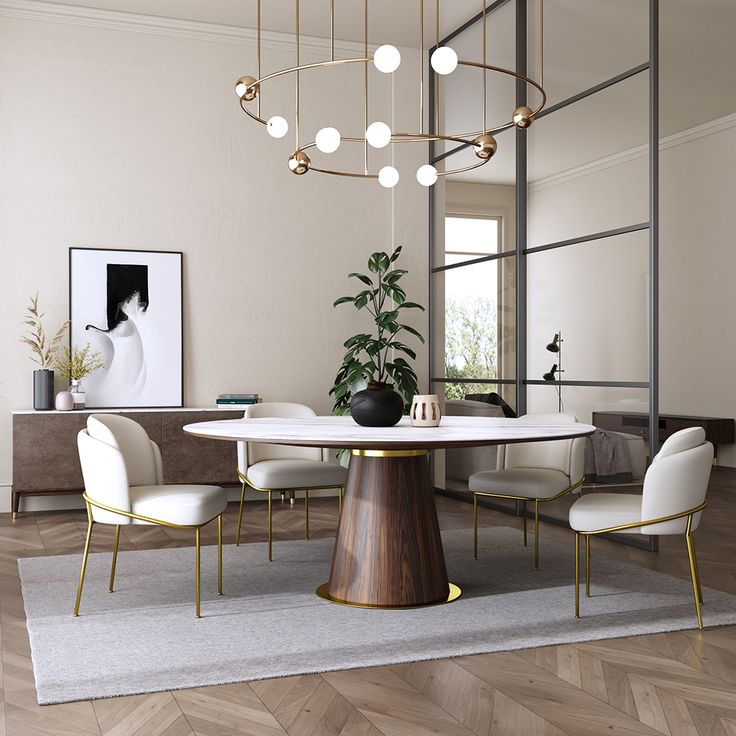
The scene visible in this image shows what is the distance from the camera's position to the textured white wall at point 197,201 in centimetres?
599

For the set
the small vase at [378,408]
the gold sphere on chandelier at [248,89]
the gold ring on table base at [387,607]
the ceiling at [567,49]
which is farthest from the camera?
the ceiling at [567,49]

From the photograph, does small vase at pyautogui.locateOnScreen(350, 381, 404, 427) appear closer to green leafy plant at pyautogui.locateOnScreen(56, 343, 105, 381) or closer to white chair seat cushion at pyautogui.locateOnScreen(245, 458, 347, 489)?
white chair seat cushion at pyautogui.locateOnScreen(245, 458, 347, 489)

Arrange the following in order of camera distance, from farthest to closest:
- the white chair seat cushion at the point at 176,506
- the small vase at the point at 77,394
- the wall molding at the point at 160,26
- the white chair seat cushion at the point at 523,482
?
the wall molding at the point at 160,26
the small vase at the point at 77,394
the white chair seat cushion at the point at 523,482
the white chair seat cushion at the point at 176,506

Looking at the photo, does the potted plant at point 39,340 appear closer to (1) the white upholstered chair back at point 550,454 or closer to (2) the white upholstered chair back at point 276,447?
(2) the white upholstered chair back at point 276,447

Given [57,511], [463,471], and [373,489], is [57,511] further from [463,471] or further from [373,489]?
[373,489]

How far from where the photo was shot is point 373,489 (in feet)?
11.5

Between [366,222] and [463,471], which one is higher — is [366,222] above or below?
above

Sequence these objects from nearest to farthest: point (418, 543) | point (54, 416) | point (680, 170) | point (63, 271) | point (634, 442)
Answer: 1. point (418, 543)
2. point (634, 442)
3. point (54, 416)
4. point (63, 271)
5. point (680, 170)

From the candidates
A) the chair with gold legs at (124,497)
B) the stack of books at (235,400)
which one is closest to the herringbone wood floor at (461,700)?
the chair with gold legs at (124,497)

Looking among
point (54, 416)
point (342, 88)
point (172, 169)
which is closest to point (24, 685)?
point (54, 416)

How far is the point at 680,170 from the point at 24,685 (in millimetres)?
8032

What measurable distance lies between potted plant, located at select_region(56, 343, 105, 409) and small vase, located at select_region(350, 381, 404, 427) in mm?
2839

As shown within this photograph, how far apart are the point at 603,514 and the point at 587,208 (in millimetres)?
2366

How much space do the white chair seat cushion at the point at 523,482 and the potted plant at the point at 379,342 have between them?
1709 millimetres
